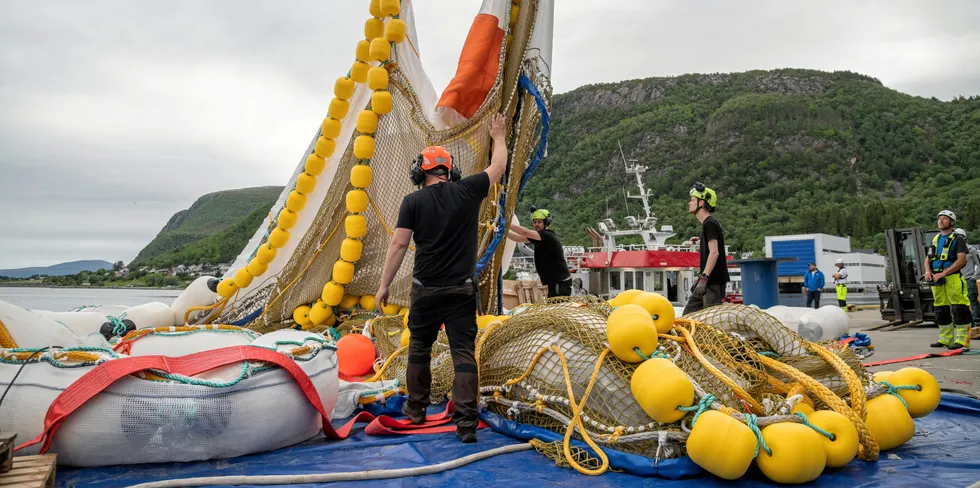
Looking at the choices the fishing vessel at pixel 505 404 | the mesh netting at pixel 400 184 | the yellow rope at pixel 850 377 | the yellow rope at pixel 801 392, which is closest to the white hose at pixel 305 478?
the fishing vessel at pixel 505 404

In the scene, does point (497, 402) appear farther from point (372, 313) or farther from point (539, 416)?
point (372, 313)

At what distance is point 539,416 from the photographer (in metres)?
3.28

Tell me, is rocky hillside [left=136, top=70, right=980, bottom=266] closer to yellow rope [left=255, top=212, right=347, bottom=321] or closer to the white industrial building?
the white industrial building

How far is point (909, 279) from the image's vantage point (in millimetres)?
12789

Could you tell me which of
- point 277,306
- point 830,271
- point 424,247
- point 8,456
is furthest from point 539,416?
point 830,271

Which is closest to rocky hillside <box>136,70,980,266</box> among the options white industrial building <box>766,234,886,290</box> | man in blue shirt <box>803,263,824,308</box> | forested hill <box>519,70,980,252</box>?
forested hill <box>519,70,980,252</box>

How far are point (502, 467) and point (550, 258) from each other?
4124 mm

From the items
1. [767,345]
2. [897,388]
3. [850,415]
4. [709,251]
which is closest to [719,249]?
[709,251]

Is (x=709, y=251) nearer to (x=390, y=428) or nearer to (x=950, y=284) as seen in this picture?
(x=390, y=428)

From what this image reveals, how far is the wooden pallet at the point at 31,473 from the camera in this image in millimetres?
2025

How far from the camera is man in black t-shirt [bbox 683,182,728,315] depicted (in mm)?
5547

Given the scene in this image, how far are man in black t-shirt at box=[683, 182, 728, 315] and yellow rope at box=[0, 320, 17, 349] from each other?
16.6 ft

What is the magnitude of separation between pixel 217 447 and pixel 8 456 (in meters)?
0.86

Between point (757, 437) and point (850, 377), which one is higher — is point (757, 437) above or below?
below
